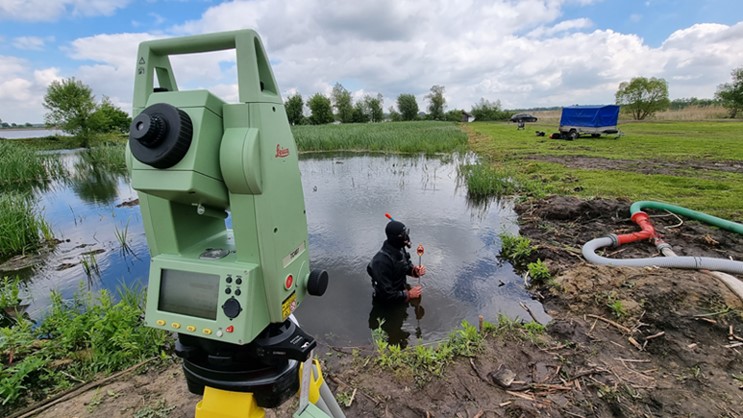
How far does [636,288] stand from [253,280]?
3.98 metres

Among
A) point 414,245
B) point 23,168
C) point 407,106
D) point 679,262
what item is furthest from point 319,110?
point 679,262

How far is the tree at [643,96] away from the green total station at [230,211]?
53104 millimetres

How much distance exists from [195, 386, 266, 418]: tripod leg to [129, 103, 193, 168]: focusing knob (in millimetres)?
859

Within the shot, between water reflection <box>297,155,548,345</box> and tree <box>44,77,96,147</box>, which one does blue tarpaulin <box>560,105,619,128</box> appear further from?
tree <box>44,77,96,147</box>

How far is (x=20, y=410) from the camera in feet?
7.09

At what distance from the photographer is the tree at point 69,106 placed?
84.8ft

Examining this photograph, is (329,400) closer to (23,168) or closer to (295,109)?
(23,168)

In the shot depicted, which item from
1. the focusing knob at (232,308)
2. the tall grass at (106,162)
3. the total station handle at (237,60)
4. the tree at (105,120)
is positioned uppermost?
the tree at (105,120)

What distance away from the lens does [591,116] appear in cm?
1919

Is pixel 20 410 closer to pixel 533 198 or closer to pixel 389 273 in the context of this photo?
pixel 389 273

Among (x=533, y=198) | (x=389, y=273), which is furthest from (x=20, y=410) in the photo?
(x=533, y=198)

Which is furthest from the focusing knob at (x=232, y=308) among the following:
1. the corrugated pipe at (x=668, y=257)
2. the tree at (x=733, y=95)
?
the tree at (x=733, y=95)

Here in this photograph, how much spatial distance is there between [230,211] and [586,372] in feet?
9.17

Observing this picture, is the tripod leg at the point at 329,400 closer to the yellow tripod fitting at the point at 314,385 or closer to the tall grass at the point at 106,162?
the yellow tripod fitting at the point at 314,385
